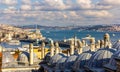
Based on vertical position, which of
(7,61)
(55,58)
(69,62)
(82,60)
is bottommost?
(7,61)

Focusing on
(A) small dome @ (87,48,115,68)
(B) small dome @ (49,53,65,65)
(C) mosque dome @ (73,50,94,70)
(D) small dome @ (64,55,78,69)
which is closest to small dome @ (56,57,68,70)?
(D) small dome @ (64,55,78,69)

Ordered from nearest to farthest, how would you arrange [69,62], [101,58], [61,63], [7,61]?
[101,58], [69,62], [61,63], [7,61]

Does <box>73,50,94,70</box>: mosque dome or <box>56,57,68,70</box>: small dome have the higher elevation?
<box>73,50,94,70</box>: mosque dome

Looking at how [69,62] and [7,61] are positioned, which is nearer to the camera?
[69,62]

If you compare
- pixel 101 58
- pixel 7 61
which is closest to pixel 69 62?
pixel 101 58

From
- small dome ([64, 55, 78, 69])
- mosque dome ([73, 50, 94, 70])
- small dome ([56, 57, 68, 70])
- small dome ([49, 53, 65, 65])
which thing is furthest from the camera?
small dome ([49, 53, 65, 65])

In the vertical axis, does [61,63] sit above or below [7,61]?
above

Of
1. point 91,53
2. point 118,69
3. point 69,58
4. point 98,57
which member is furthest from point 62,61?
point 118,69

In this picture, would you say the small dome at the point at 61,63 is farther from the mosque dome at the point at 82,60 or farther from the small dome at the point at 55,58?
the mosque dome at the point at 82,60

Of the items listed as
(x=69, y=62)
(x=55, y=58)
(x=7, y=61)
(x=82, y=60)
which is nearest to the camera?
(x=82, y=60)

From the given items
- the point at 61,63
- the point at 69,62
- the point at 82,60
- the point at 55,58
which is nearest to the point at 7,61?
the point at 55,58

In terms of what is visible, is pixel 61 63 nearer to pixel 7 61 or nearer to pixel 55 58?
pixel 55 58

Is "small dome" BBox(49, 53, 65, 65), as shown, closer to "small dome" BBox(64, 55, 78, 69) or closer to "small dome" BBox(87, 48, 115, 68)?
"small dome" BBox(64, 55, 78, 69)
